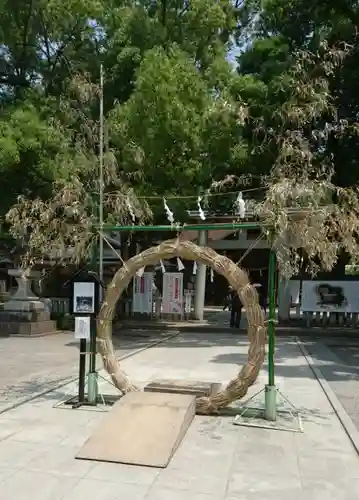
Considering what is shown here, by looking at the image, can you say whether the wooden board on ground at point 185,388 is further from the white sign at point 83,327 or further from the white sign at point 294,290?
the white sign at point 294,290

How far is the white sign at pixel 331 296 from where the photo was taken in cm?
1981

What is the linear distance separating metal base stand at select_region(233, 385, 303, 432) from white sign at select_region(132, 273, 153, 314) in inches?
563

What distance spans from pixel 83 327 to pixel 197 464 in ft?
9.47

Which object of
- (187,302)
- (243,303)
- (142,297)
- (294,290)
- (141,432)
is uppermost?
(243,303)

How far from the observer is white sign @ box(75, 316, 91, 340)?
303 inches

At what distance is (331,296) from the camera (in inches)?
788

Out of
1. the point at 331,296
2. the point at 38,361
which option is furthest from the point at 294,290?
the point at 38,361

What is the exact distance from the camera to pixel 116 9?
19.3 metres

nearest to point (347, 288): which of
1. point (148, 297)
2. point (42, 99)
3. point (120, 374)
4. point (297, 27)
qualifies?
point (148, 297)

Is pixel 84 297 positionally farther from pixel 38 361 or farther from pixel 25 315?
pixel 25 315

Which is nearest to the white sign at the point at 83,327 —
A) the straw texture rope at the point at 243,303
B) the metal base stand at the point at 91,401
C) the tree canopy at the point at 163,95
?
the straw texture rope at the point at 243,303

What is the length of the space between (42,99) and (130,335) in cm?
796

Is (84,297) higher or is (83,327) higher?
(84,297)

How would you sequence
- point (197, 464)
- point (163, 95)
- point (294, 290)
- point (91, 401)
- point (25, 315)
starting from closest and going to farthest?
point (197, 464)
point (91, 401)
point (163, 95)
point (25, 315)
point (294, 290)
